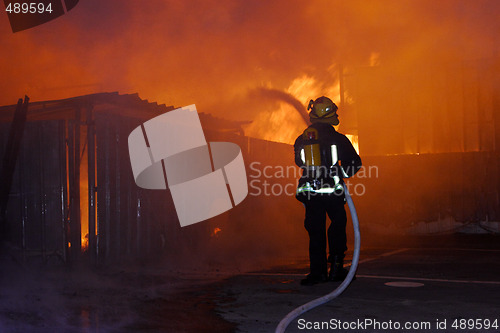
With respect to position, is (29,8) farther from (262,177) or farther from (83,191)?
(262,177)

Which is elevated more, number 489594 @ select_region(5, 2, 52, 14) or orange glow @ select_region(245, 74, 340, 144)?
number 489594 @ select_region(5, 2, 52, 14)

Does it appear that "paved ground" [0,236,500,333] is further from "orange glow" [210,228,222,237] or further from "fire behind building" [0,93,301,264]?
"orange glow" [210,228,222,237]

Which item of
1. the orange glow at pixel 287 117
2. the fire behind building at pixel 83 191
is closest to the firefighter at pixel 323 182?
the fire behind building at pixel 83 191

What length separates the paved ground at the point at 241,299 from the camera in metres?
3.85

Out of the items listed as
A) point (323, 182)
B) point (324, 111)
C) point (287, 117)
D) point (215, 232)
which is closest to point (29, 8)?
point (215, 232)

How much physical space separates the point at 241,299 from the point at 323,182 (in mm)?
1519

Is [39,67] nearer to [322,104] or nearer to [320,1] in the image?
[320,1]

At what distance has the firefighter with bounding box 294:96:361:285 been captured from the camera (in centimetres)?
563

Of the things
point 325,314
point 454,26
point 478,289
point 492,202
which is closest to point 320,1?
point 454,26

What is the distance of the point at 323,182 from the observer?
18.5 feet

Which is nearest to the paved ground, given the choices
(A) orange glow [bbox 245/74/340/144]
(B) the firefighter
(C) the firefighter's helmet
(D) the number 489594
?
(B) the firefighter

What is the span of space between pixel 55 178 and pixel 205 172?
2935mm

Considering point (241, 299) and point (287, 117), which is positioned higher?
point (287, 117)

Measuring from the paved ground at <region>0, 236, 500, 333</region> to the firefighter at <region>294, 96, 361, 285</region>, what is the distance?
12.0 inches
